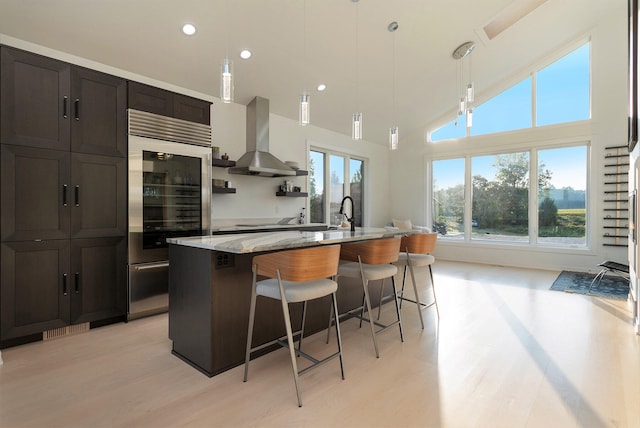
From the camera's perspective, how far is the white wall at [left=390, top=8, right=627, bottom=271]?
5570 millimetres

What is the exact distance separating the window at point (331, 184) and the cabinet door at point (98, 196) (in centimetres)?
354

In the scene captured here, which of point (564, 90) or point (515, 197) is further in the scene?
point (515, 197)

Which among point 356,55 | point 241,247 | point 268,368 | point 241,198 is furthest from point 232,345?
point 356,55

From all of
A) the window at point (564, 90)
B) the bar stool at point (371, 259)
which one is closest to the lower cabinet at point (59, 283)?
the bar stool at point (371, 259)

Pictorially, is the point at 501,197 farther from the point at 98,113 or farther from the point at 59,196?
the point at 59,196

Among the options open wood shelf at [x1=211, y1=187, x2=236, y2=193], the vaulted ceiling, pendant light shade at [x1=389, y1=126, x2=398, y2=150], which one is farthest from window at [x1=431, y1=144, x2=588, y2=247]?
open wood shelf at [x1=211, y1=187, x2=236, y2=193]

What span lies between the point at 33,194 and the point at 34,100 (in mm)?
801

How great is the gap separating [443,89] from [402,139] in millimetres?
1803

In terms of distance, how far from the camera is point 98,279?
3.09 metres

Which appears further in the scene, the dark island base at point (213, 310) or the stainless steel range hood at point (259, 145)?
the stainless steel range hood at point (259, 145)

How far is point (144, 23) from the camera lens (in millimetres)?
3238

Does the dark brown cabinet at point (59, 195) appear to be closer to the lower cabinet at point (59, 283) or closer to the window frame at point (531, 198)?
the lower cabinet at point (59, 283)

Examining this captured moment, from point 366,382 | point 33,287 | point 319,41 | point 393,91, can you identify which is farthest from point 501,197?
point 33,287

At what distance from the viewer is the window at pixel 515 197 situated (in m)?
6.05
